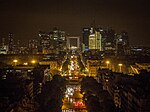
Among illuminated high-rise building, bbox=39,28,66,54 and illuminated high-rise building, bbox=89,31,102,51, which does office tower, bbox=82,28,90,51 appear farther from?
illuminated high-rise building, bbox=39,28,66,54

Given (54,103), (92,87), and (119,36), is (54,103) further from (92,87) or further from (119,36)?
(119,36)

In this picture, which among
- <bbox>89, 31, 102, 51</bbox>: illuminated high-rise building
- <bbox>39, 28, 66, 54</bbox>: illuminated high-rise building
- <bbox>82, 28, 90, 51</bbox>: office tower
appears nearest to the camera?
<bbox>39, 28, 66, 54</bbox>: illuminated high-rise building

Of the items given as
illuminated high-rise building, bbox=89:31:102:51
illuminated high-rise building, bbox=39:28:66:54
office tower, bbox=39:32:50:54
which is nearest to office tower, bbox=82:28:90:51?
illuminated high-rise building, bbox=89:31:102:51

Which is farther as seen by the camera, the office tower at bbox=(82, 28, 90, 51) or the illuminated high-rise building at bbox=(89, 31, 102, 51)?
the office tower at bbox=(82, 28, 90, 51)

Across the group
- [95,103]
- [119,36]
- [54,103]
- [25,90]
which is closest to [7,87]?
[25,90]

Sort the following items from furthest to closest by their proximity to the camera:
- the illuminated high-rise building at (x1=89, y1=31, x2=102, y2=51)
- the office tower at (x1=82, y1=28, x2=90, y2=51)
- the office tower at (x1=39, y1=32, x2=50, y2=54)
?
1. the office tower at (x1=82, y1=28, x2=90, y2=51)
2. the illuminated high-rise building at (x1=89, y1=31, x2=102, y2=51)
3. the office tower at (x1=39, y1=32, x2=50, y2=54)

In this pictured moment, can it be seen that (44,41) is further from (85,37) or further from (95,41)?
(85,37)

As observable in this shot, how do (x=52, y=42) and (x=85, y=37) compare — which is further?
(x=85, y=37)

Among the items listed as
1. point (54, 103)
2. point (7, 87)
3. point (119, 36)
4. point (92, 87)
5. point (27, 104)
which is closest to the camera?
point (27, 104)

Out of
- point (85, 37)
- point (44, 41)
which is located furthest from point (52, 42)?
point (85, 37)

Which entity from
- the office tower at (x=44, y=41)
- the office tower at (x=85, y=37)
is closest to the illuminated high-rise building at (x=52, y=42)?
the office tower at (x=44, y=41)

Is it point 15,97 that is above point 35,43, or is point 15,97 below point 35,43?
below
